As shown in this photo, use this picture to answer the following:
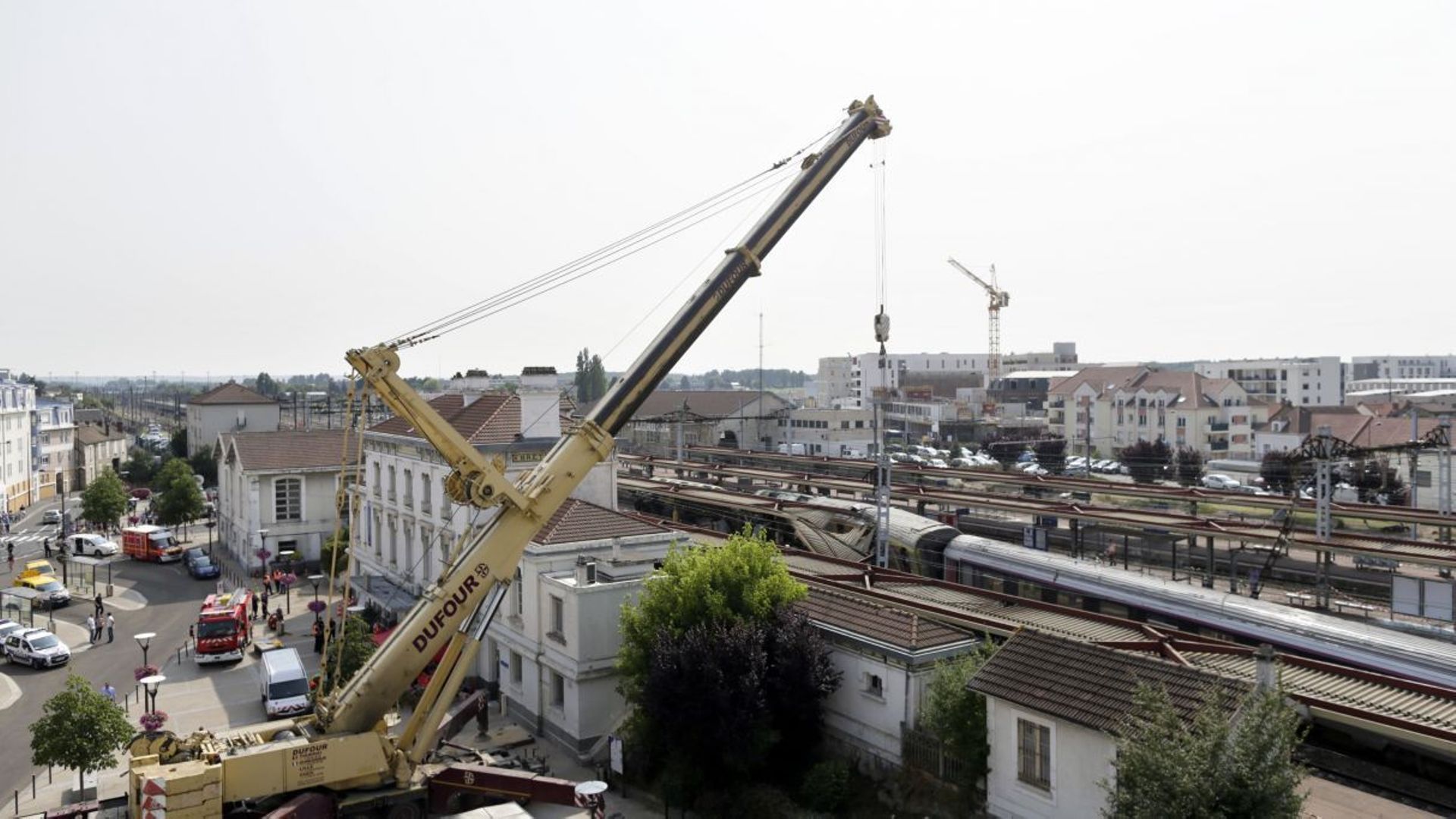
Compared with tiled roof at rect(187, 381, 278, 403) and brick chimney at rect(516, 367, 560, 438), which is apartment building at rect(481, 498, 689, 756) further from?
tiled roof at rect(187, 381, 278, 403)

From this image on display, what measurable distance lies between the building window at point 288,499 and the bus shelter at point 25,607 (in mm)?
10290

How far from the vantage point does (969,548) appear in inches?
1257

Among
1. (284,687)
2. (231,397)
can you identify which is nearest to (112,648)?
(284,687)

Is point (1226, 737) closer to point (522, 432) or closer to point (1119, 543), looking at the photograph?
point (522, 432)

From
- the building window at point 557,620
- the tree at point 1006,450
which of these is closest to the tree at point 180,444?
the tree at point 1006,450

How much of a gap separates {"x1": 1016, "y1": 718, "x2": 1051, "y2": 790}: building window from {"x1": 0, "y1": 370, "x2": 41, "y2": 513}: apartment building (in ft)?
255

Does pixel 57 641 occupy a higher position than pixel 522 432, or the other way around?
pixel 522 432

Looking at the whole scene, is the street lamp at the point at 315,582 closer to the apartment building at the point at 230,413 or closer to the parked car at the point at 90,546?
the parked car at the point at 90,546

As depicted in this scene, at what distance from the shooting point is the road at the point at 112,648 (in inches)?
993

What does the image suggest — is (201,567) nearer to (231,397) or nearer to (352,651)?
(352,651)

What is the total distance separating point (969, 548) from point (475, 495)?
19.3 m

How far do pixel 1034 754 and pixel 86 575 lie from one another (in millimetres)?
46278

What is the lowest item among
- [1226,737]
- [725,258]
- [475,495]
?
[1226,737]

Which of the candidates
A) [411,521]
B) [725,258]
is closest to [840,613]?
[725,258]
